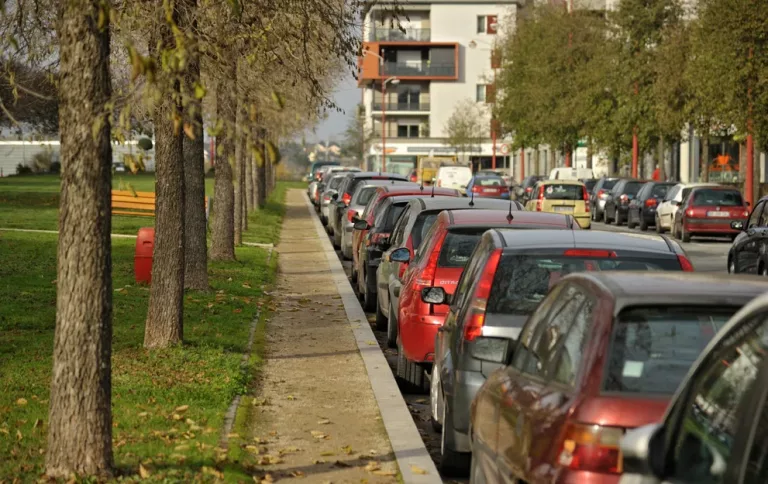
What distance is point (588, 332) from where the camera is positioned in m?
5.34

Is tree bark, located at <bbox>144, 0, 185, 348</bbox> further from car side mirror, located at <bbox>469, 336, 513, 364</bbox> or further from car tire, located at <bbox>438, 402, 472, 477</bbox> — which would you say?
car side mirror, located at <bbox>469, 336, 513, 364</bbox>

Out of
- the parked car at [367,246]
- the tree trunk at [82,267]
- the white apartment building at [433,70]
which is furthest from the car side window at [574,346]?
the white apartment building at [433,70]

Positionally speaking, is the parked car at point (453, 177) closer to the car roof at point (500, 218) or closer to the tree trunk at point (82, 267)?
the car roof at point (500, 218)

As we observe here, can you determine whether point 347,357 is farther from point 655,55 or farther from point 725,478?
point 655,55

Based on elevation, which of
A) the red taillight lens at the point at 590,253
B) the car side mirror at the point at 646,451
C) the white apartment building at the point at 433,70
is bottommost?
the car side mirror at the point at 646,451

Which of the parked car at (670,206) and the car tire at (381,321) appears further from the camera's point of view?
the parked car at (670,206)

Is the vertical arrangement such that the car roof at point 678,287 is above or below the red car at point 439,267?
above

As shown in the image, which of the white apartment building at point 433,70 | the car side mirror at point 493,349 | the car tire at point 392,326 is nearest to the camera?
the car side mirror at point 493,349

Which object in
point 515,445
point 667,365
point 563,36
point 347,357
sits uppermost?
point 563,36

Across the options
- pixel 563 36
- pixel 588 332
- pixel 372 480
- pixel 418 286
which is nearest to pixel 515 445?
pixel 588 332

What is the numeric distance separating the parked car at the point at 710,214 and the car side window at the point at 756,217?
13.7 m

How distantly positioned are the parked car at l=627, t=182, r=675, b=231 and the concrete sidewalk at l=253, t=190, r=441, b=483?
2391 centimetres

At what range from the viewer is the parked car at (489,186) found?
5216 cm

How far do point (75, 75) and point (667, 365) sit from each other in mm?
3894
